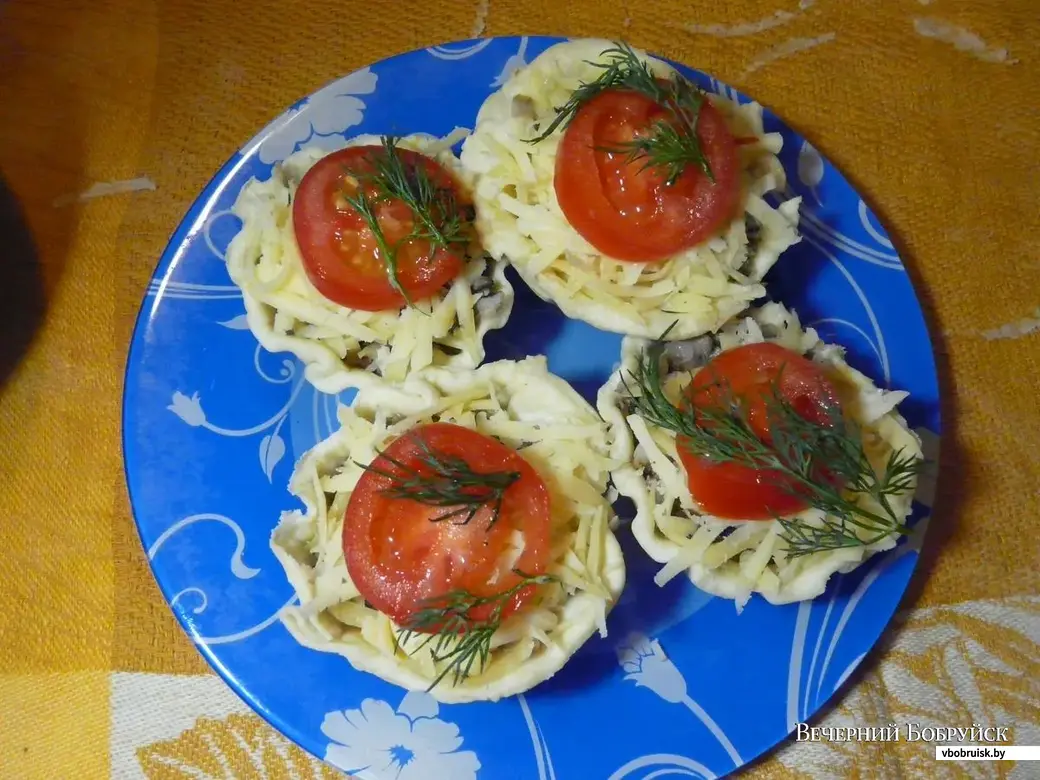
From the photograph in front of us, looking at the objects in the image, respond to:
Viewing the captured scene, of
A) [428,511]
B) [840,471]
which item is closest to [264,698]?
[428,511]

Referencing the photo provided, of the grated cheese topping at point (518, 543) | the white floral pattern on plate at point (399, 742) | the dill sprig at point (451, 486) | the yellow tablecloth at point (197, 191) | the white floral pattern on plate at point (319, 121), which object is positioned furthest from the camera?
the white floral pattern on plate at point (319, 121)

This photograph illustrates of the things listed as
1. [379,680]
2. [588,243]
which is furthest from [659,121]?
[379,680]

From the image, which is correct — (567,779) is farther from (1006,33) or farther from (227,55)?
(1006,33)

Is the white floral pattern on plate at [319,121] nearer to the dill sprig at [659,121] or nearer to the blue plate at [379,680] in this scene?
the blue plate at [379,680]

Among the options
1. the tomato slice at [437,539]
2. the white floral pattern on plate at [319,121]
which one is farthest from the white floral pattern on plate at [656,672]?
the white floral pattern on plate at [319,121]

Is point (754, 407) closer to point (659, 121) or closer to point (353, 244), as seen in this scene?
point (659, 121)

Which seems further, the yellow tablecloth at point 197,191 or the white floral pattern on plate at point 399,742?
the yellow tablecloth at point 197,191
